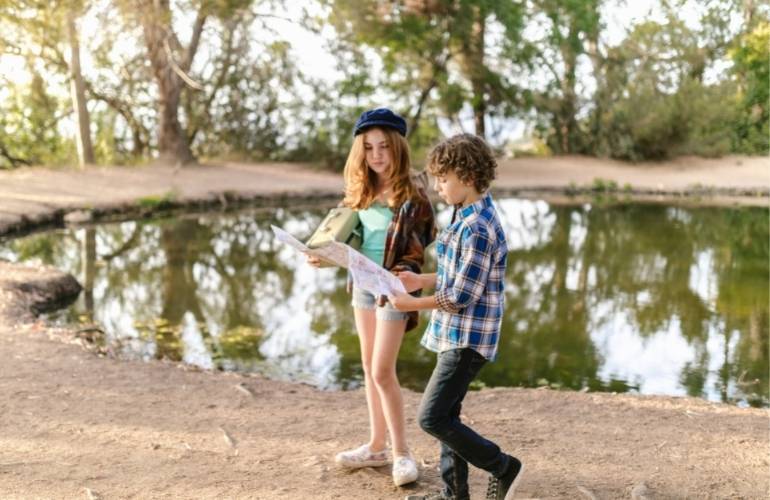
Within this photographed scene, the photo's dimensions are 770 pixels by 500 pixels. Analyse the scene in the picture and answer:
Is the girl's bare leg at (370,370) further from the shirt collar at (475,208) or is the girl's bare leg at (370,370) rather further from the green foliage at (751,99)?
the green foliage at (751,99)

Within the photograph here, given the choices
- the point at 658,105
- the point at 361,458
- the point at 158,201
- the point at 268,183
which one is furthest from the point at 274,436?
the point at 658,105

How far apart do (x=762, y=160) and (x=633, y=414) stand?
20.8m

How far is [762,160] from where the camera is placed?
75.1 feet

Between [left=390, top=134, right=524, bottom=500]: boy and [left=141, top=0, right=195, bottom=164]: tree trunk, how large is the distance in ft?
50.6

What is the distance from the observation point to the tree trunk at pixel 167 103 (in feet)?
57.9

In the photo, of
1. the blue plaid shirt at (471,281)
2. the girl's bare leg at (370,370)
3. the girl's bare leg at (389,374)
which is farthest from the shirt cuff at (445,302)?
the girl's bare leg at (370,370)

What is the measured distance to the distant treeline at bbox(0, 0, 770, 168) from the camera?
18.3m

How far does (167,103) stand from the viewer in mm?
19016

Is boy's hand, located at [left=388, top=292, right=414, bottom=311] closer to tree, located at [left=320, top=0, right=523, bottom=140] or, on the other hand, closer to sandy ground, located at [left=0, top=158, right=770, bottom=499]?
A: sandy ground, located at [left=0, top=158, right=770, bottom=499]

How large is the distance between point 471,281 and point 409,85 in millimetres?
20354

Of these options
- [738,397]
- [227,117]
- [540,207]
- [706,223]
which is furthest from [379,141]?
[227,117]

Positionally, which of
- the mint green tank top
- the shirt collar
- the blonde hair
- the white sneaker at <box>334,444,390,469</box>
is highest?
the blonde hair

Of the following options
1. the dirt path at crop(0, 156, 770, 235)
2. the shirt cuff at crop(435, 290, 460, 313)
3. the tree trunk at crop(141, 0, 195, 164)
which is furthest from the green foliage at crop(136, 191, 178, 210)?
the shirt cuff at crop(435, 290, 460, 313)

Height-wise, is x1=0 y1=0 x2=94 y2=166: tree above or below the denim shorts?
above
